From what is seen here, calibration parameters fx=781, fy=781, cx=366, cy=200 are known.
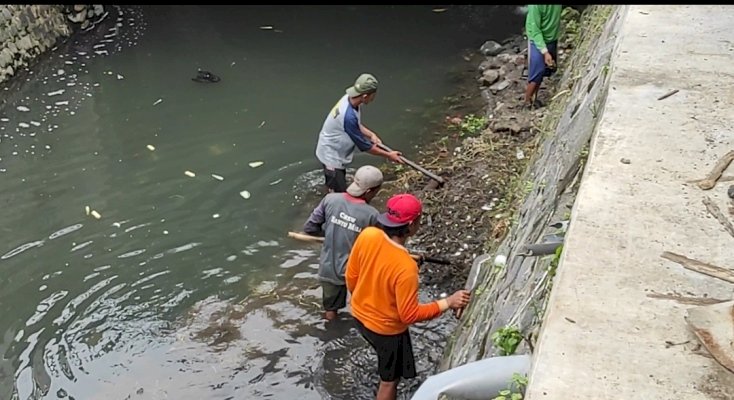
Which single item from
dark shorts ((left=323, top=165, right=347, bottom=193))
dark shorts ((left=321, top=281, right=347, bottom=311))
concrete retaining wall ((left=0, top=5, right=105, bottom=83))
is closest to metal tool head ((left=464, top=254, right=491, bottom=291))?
dark shorts ((left=321, top=281, right=347, bottom=311))

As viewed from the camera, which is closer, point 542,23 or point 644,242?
point 644,242

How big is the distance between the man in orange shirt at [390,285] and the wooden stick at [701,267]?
1.90 meters

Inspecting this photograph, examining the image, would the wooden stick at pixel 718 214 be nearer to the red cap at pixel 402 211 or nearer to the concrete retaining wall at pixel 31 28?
the red cap at pixel 402 211

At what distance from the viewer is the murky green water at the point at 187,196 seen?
21.9 feet

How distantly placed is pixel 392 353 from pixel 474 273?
1558 mm

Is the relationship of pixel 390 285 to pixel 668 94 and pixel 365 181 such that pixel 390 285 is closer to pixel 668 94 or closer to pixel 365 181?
pixel 365 181

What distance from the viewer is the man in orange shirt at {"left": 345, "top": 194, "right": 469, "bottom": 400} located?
504 centimetres

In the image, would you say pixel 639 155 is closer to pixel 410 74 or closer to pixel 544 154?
pixel 544 154

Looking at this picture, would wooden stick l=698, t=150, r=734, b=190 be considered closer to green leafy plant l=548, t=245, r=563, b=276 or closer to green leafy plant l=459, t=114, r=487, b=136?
green leafy plant l=548, t=245, r=563, b=276

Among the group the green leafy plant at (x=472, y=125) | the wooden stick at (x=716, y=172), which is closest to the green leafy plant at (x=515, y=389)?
the wooden stick at (x=716, y=172)

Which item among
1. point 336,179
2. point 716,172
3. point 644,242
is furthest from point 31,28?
point 644,242

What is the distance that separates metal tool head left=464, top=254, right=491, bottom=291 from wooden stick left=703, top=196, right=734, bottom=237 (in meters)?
2.91

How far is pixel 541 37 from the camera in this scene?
10.0 metres

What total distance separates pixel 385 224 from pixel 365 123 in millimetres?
6585
